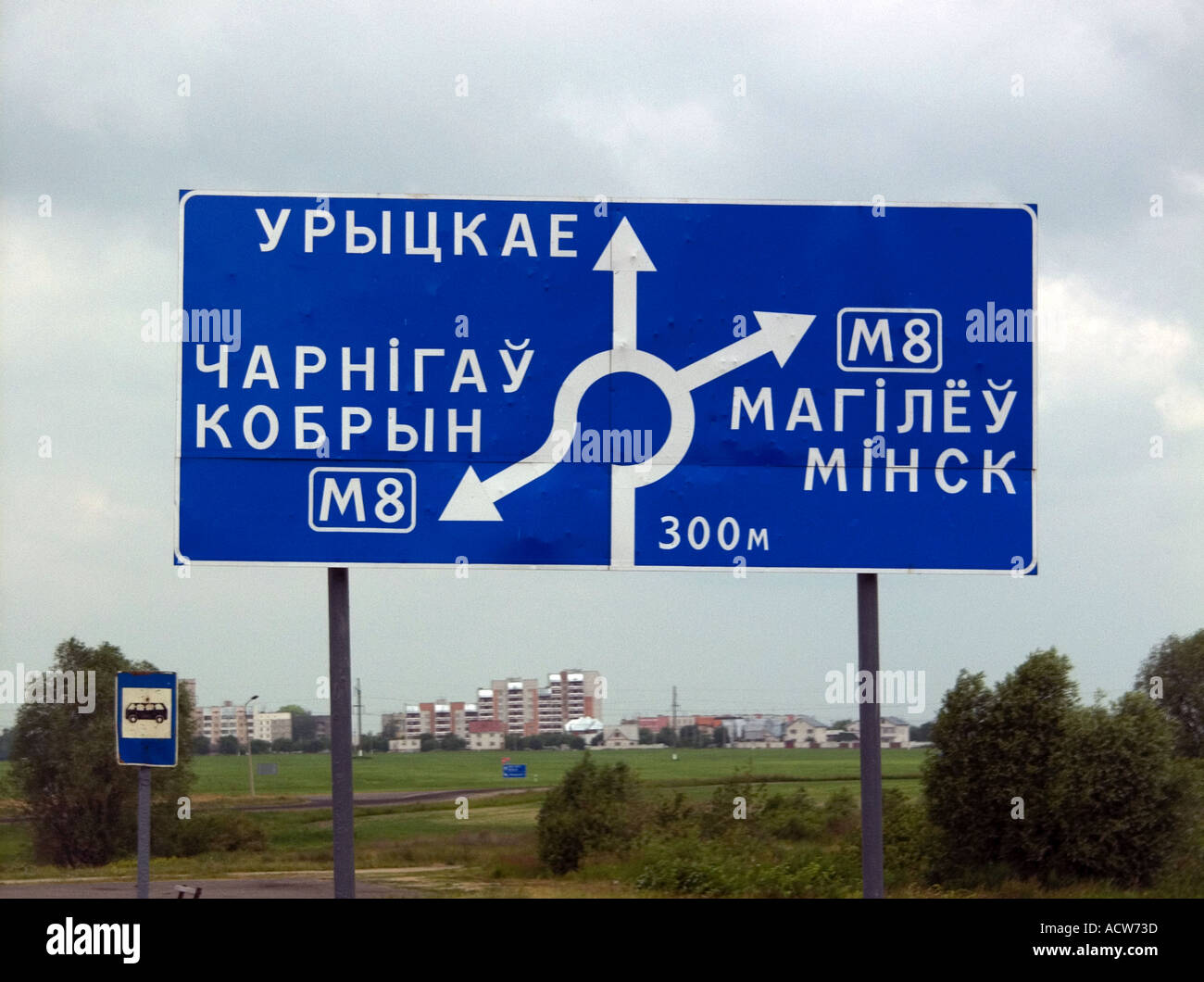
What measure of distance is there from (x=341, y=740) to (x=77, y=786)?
38.7 m

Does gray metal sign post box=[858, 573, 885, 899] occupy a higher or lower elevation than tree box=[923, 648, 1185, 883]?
higher

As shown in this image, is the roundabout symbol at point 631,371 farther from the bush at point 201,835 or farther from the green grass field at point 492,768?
the green grass field at point 492,768

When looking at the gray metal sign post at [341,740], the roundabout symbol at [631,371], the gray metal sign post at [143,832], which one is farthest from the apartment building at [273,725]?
the roundabout symbol at [631,371]

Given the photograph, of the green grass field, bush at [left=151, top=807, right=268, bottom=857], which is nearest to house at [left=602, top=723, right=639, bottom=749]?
the green grass field

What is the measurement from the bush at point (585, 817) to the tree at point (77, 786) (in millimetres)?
13265

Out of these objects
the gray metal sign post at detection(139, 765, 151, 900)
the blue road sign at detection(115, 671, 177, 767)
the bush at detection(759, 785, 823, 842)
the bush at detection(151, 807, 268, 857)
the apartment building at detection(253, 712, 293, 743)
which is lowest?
the apartment building at detection(253, 712, 293, 743)

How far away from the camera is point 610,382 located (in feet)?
32.5

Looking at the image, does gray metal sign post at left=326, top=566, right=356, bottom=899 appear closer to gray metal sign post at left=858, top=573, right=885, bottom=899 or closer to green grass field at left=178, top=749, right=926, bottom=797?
gray metal sign post at left=858, top=573, right=885, bottom=899

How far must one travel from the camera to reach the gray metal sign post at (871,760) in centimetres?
Answer: 959

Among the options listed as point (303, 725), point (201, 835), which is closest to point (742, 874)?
point (201, 835)

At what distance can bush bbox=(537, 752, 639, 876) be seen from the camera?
3738 cm

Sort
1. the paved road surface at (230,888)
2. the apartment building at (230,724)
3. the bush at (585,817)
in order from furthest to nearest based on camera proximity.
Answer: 1. the apartment building at (230,724)
2. the bush at (585,817)
3. the paved road surface at (230,888)

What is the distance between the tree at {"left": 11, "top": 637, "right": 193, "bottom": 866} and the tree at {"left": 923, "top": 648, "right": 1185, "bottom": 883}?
25498mm
